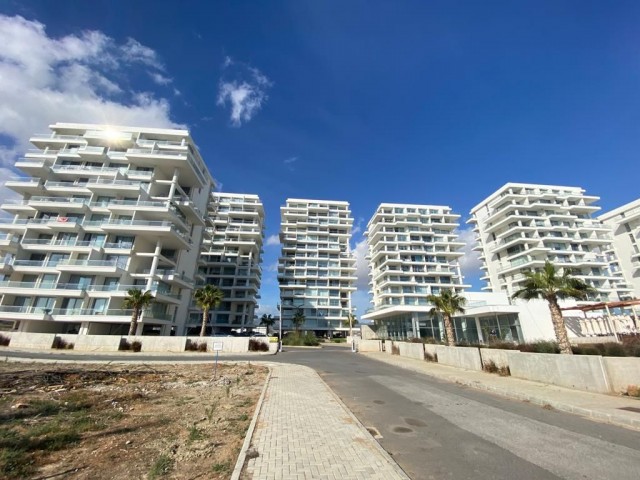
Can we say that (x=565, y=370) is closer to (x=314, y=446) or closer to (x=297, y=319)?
(x=314, y=446)

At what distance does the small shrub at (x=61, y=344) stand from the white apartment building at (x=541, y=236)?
2722 inches

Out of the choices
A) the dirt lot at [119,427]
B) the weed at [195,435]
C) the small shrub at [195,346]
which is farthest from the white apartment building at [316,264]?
the weed at [195,435]

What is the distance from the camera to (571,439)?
6.72m

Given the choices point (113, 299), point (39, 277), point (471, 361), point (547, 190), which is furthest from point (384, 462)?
point (547, 190)

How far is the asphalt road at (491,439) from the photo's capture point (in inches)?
205

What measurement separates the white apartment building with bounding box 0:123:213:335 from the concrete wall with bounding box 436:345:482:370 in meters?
35.1

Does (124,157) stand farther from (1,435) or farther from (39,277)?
(1,435)

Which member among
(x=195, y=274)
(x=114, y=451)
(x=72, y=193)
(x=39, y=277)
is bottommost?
(x=114, y=451)

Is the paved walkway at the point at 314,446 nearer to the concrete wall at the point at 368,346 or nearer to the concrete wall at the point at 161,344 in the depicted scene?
the concrete wall at the point at 161,344

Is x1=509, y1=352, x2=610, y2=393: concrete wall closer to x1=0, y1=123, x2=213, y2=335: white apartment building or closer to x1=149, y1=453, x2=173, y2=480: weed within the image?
x1=149, y1=453, x2=173, y2=480: weed

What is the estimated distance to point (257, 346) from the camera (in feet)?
109

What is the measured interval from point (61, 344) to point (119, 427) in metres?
31.9

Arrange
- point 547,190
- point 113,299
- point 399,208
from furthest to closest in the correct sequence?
point 399,208 → point 547,190 → point 113,299

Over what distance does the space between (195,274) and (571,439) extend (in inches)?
2174
